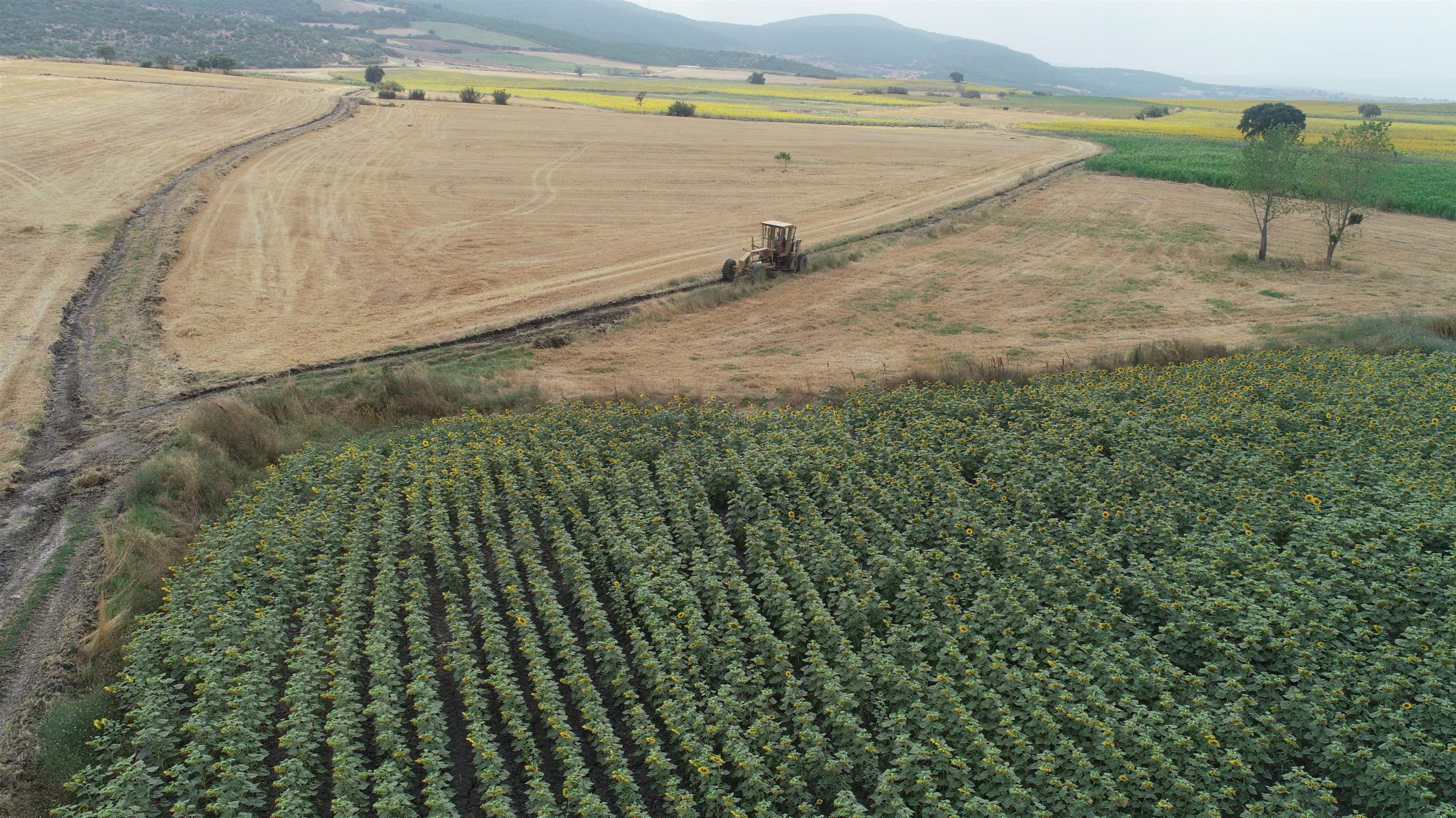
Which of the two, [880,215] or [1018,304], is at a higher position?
[880,215]

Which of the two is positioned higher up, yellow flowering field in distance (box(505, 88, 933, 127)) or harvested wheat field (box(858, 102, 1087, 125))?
harvested wheat field (box(858, 102, 1087, 125))

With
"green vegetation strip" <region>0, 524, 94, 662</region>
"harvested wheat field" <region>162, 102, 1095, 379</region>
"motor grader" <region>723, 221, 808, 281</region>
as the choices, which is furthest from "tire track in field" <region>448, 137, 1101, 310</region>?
"green vegetation strip" <region>0, 524, 94, 662</region>

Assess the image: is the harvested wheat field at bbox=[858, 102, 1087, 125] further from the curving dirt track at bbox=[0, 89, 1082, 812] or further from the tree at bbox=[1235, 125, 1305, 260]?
the curving dirt track at bbox=[0, 89, 1082, 812]

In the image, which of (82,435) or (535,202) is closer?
(82,435)

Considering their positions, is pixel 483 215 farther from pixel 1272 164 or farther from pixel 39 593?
pixel 1272 164

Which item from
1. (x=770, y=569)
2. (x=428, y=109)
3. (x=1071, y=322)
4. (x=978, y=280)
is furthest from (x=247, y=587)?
(x=428, y=109)

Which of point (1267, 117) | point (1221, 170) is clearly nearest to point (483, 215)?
point (1221, 170)
